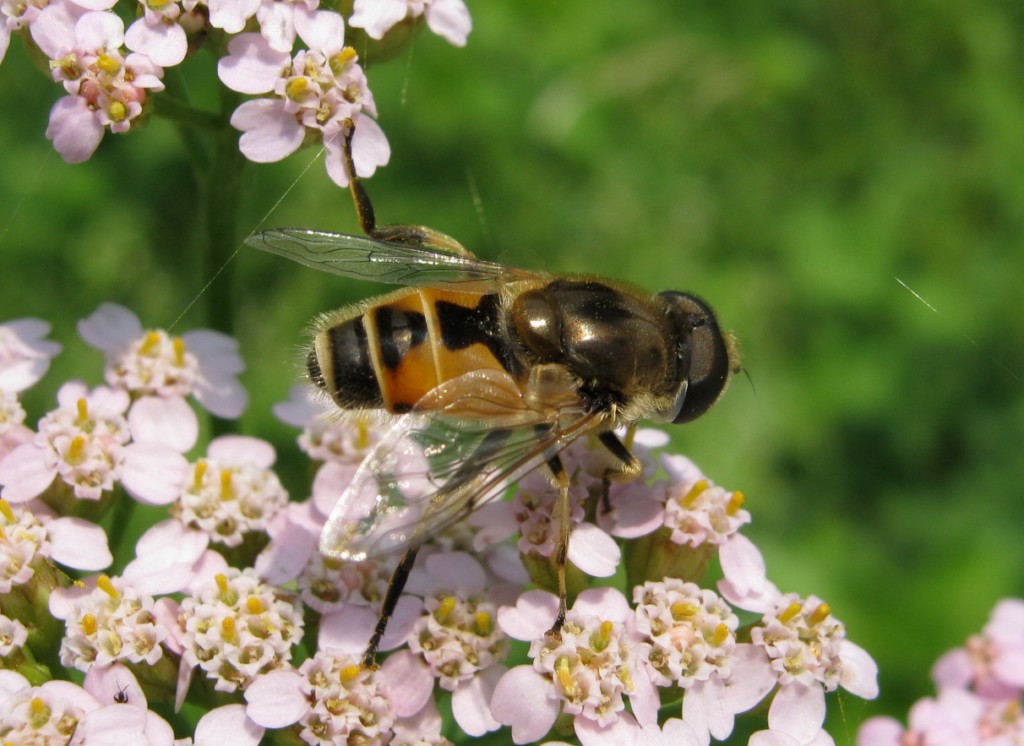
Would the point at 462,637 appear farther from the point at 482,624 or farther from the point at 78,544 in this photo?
the point at 78,544

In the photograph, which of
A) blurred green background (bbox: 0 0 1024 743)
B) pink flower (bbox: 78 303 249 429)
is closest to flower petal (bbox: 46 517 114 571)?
pink flower (bbox: 78 303 249 429)

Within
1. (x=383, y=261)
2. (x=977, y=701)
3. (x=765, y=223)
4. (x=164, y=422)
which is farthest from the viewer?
(x=765, y=223)

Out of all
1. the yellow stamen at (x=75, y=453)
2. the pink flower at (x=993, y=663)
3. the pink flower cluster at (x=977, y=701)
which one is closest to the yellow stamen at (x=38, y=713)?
the yellow stamen at (x=75, y=453)

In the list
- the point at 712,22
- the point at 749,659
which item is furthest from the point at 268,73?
the point at 712,22

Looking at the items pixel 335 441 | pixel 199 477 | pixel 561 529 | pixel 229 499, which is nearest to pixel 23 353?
pixel 199 477

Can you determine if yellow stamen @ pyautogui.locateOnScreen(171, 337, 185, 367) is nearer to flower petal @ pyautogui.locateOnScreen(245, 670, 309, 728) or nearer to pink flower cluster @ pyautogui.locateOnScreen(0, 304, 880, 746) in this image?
pink flower cluster @ pyautogui.locateOnScreen(0, 304, 880, 746)

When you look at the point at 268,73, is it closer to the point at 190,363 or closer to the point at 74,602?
the point at 190,363
